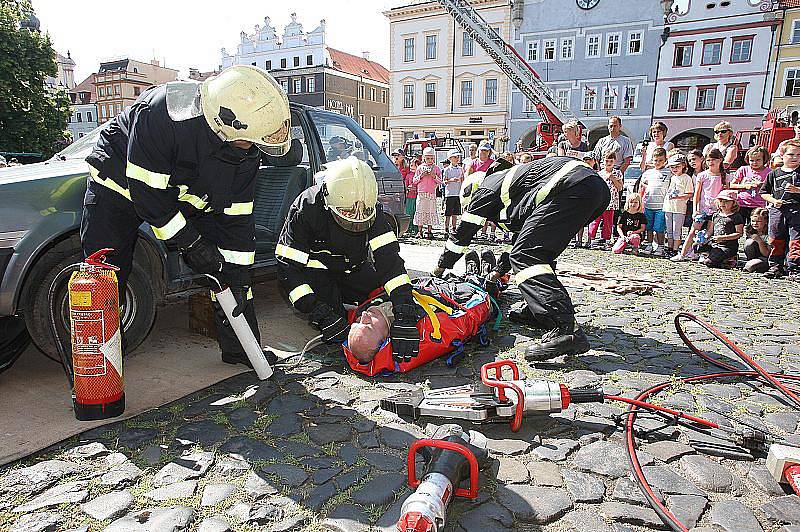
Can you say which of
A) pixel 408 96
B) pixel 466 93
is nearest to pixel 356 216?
pixel 466 93

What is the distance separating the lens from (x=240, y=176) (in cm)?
372

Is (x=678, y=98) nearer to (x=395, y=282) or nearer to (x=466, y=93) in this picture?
(x=466, y=93)

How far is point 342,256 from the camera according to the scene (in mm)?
4582

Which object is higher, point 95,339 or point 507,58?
point 507,58

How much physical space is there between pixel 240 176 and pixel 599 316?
3.82 metres

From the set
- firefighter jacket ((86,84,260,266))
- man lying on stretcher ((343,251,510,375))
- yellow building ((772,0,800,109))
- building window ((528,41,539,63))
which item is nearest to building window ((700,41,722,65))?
yellow building ((772,0,800,109))

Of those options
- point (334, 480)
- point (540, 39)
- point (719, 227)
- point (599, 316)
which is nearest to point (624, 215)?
point (719, 227)

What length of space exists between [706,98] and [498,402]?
37.7m

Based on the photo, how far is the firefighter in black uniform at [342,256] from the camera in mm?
3965

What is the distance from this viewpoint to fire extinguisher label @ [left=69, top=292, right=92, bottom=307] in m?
2.96

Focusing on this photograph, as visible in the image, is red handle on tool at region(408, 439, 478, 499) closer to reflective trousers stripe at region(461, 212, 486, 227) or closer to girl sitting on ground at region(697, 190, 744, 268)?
reflective trousers stripe at region(461, 212, 486, 227)

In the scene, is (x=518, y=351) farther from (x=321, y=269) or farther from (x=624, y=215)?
(x=624, y=215)

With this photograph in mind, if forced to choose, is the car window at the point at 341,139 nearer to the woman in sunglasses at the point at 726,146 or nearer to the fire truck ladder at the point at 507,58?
the woman in sunglasses at the point at 726,146

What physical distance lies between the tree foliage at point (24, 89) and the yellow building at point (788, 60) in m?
39.2
